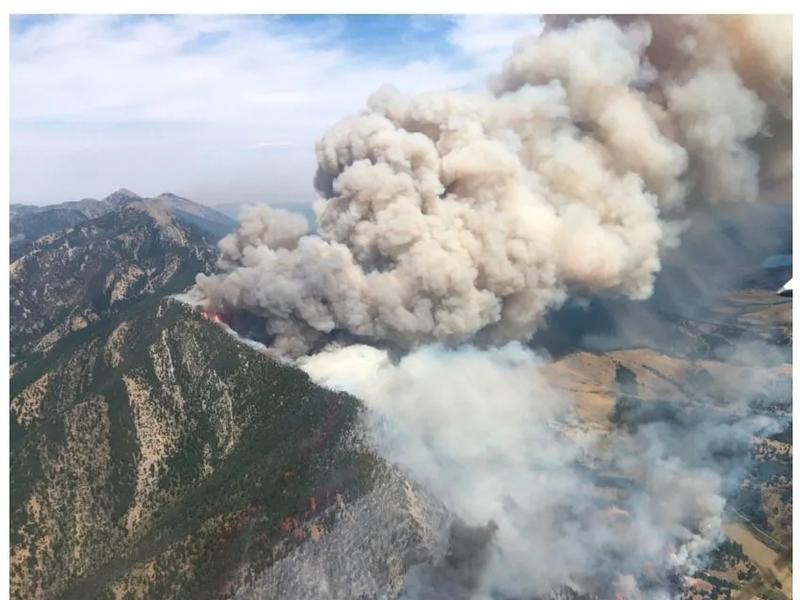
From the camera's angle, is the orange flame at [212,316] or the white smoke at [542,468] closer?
the white smoke at [542,468]

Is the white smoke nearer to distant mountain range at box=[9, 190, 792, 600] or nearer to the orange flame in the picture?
distant mountain range at box=[9, 190, 792, 600]

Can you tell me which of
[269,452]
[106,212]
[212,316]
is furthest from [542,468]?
[106,212]

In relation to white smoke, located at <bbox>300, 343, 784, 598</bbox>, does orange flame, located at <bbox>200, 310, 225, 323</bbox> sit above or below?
above

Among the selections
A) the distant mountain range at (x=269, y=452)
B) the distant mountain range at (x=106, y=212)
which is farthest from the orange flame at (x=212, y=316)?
the distant mountain range at (x=106, y=212)

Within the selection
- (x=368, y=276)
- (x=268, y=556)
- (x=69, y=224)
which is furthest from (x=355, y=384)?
(x=69, y=224)

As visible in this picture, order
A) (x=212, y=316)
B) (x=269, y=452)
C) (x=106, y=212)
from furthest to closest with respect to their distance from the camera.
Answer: (x=106, y=212)
(x=212, y=316)
(x=269, y=452)

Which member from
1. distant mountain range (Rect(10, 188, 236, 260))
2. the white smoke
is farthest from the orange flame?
distant mountain range (Rect(10, 188, 236, 260))

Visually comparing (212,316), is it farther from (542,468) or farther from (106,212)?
(106,212)

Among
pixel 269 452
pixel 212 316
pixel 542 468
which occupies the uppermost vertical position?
pixel 212 316

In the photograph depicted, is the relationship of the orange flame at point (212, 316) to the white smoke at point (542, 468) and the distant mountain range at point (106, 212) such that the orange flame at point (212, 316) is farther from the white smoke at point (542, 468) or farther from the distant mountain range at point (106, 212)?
the distant mountain range at point (106, 212)

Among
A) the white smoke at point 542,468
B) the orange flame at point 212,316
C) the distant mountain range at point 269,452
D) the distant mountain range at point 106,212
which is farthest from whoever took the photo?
the distant mountain range at point 106,212

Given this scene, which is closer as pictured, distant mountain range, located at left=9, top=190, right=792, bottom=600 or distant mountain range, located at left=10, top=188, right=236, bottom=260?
distant mountain range, located at left=9, top=190, right=792, bottom=600
